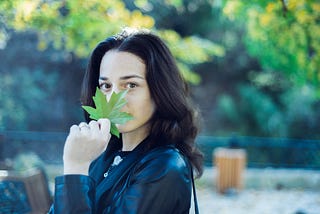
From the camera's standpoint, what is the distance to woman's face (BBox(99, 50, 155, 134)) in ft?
4.85

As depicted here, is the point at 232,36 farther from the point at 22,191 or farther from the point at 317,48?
the point at 22,191

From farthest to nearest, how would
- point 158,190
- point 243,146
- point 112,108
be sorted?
point 243,146 < point 112,108 < point 158,190

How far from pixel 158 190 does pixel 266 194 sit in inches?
250

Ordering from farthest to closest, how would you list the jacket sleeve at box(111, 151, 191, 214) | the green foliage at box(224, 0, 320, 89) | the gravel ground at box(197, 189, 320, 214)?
the gravel ground at box(197, 189, 320, 214) < the green foliage at box(224, 0, 320, 89) < the jacket sleeve at box(111, 151, 191, 214)

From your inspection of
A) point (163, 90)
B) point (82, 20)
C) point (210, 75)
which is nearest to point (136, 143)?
point (163, 90)

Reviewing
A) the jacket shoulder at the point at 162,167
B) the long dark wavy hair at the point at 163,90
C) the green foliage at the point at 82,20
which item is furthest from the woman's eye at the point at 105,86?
the green foliage at the point at 82,20

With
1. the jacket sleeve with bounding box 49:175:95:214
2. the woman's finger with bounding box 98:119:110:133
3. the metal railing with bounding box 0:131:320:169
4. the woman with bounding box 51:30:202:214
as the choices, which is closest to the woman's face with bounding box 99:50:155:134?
the woman with bounding box 51:30:202:214

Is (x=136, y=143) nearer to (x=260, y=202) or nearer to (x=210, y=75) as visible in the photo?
(x=260, y=202)

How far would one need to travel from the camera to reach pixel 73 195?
1271 millimetres

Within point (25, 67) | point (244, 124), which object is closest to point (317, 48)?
point (25, 67)

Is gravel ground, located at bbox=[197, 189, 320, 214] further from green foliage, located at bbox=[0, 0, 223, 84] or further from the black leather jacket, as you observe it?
the black leather jacket

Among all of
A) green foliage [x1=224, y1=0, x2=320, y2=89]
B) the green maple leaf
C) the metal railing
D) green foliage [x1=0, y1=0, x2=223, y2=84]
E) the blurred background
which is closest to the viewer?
the green maple leaf

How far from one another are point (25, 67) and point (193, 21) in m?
4.34

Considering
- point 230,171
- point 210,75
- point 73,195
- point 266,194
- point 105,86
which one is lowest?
point 266,194
